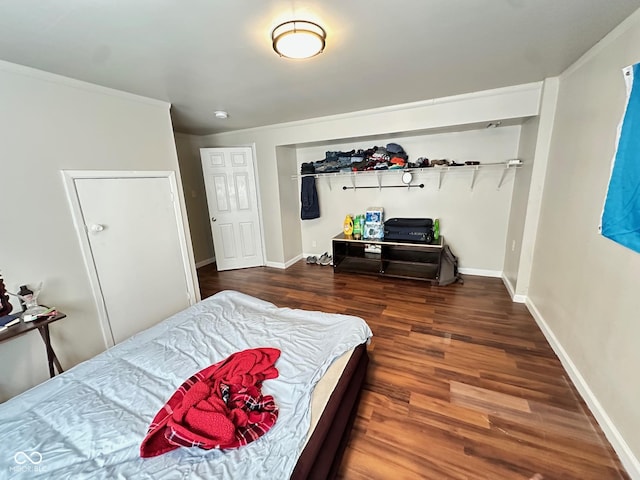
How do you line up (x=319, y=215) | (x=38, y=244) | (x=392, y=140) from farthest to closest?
1. (x=319, y=215)
2. (x=392, y=140)
3. (x=38, y=244)

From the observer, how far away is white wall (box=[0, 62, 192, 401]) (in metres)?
1.76

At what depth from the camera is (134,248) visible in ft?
8.16

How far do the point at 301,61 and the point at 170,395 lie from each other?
229 cm

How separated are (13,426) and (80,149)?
1928 millimetres

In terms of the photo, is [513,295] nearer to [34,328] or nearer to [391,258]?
[391,258]

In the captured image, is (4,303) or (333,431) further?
(4,303)

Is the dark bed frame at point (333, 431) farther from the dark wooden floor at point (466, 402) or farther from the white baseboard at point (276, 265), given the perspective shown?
the white baseboard at point (276, 265)

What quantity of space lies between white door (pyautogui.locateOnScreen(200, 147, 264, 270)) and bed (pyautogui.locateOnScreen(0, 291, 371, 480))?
8.42 feet

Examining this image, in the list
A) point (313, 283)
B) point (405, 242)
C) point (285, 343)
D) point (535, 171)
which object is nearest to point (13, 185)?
point (285, 343)

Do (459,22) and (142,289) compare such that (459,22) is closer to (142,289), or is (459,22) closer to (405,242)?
(405,242)

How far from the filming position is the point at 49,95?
1917 millimetres

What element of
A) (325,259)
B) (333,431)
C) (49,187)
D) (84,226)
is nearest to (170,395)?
(333,431)

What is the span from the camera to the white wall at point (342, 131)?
2.69 meters

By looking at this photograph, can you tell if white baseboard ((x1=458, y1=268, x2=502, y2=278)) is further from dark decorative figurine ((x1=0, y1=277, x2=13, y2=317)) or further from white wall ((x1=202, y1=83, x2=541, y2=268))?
dark decorative figurine ((x1=0, y1=277, x2=13, y2=317))
